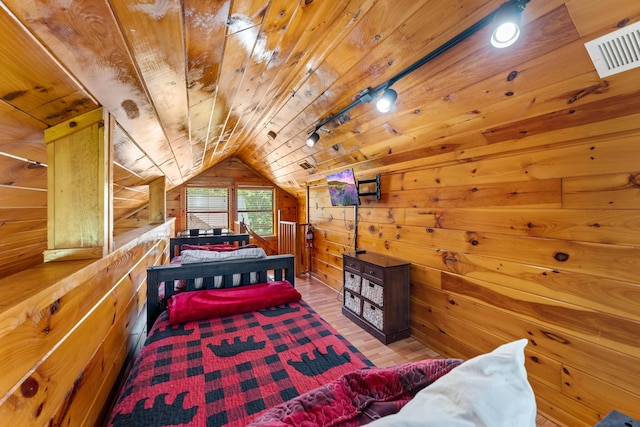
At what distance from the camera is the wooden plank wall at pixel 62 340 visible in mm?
624

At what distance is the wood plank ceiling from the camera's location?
29.6 inches

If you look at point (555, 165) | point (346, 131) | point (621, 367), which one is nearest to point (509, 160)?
point (555, 165)

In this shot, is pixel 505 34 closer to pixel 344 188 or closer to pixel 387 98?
pixel 387 98

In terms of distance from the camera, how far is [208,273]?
1979 mm

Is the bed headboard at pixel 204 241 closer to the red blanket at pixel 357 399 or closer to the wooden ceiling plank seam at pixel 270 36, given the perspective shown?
the wooden ceiling plank seam at pixel 270 36

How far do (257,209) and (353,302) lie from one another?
12.5 ft

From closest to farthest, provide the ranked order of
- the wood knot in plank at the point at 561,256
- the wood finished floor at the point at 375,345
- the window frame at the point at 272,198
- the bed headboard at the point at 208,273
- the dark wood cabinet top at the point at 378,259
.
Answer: the wood knot in plank at the point at 561,256 < the bed headboard at the point at 208,273 < the wood finished floor at the point at 375,345 < the dark wood cabinet top at the point at 378,259 < the window frame at the point at 272,198

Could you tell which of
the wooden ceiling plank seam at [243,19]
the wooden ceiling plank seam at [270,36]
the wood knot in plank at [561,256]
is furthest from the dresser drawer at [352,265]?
the wooden ceiling plank seam at [243,19]

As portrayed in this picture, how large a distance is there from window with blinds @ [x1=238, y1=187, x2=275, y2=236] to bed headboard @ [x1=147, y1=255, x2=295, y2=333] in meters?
3.89

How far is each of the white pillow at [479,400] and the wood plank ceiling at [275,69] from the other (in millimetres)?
1223

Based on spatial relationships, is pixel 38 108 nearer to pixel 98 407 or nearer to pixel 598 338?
pixel 98 407

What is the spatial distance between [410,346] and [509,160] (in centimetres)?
183

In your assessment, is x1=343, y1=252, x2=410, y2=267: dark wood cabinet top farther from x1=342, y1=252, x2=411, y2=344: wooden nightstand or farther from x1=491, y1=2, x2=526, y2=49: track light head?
x1=491, y1=2, x2=526, y2=49: track light head

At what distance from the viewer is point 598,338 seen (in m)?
1.40
